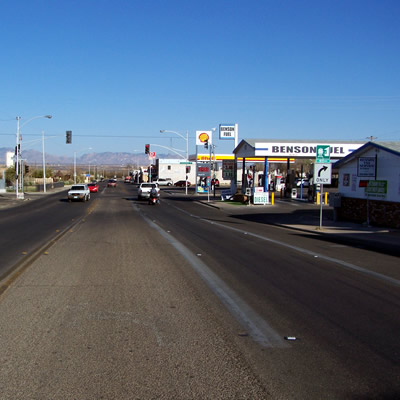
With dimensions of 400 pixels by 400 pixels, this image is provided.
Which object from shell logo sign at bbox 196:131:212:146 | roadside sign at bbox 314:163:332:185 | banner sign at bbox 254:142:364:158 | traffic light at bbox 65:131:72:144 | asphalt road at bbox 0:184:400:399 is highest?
shell logo sign at bbox 196:131:212:146

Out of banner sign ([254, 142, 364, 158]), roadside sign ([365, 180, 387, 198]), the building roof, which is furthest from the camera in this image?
banner sign ([254, 142, 364, 158])

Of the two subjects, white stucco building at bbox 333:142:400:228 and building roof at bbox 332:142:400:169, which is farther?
Answer: building roof at bbox 332:142:400:169

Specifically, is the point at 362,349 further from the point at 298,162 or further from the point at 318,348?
the point at 298,162

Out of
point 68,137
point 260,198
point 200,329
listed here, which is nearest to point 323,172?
point 200,329

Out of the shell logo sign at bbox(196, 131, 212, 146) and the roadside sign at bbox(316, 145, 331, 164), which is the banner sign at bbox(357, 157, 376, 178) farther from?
the shell logo sign at bbox(196, 131, 212, 146)

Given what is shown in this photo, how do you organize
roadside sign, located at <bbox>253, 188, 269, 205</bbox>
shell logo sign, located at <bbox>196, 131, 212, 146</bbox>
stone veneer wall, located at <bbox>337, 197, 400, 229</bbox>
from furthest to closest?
shell logo sign, located at <bbox>196, 131, 212, 146</bbox> → roadside sign, located at <bbox>253, 188, 269, 205</bbox> → stone veneer wall, located at <bbox>337, 197, 400, 229</bbox>

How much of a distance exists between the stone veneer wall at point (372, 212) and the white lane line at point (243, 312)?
14.4 m

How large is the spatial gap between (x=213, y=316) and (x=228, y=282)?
8.50ft

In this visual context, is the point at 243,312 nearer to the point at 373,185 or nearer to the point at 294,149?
the point at 373,185

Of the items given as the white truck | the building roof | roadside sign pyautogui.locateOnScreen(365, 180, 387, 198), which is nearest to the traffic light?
the white truck

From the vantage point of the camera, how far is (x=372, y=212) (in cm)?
2530

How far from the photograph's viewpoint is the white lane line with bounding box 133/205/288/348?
6197 millimetres

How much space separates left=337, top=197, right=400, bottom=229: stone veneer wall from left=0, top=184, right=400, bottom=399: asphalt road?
430 inches

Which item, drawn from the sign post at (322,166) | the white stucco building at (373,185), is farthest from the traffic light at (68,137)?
the sign post at (322,166)
